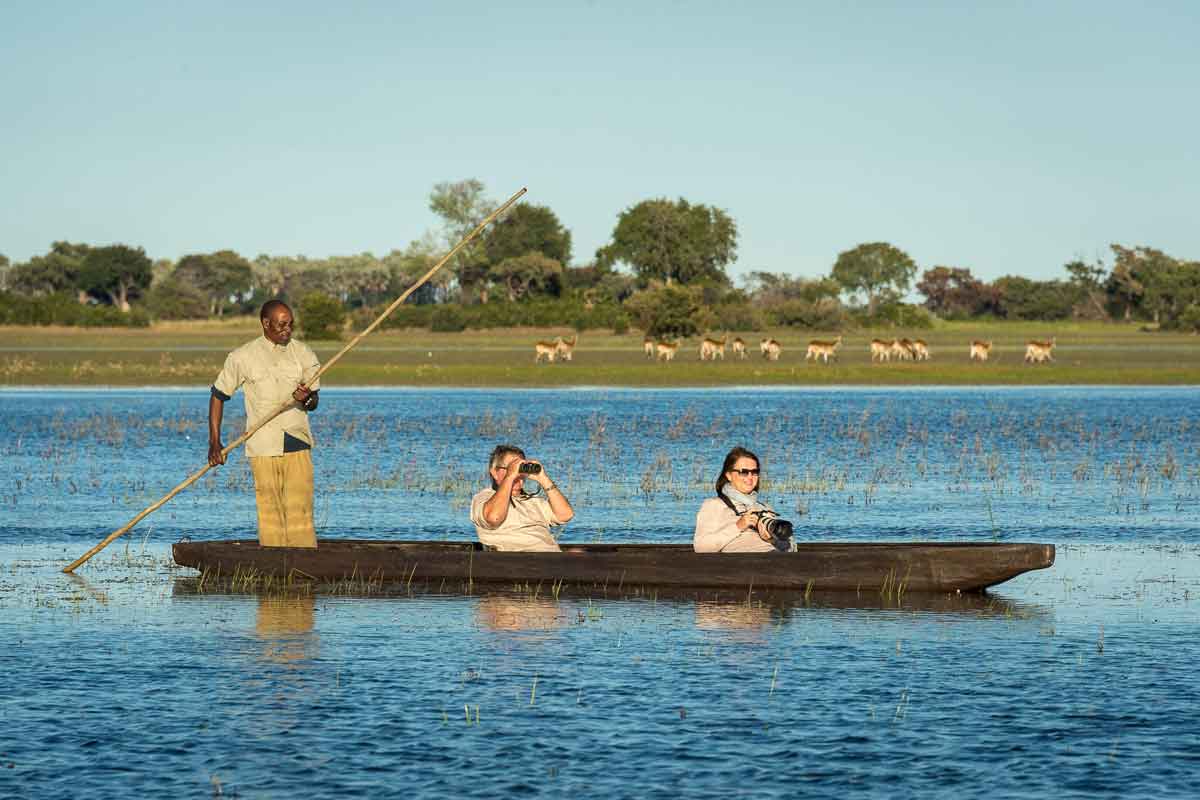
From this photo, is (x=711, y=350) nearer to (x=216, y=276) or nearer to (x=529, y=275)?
(x=529, y=275)

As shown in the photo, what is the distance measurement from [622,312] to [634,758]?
99946 millimetres

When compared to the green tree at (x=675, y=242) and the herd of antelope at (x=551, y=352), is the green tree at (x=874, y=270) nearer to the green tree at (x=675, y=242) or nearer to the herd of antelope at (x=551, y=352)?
the green tree at (x=675, y=242)

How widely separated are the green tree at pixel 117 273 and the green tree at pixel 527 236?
30048 mm

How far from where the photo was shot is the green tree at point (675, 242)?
135 m

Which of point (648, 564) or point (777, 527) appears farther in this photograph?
point (648, 564)

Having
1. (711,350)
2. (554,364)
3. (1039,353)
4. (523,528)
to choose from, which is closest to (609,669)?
(523,528)

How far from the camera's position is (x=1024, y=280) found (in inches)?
6299

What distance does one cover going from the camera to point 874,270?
594 ft

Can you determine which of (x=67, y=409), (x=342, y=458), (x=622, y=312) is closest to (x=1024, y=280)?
(x=622, y=312)

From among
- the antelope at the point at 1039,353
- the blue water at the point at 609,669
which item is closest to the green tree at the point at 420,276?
the antelope at the point at 1039,353

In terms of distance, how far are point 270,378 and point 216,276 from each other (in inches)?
6508

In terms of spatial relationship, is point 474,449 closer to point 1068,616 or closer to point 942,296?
point 1068,616

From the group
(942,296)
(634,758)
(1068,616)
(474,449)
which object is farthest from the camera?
(942,296)

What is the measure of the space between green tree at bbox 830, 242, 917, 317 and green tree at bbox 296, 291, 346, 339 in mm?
92597
